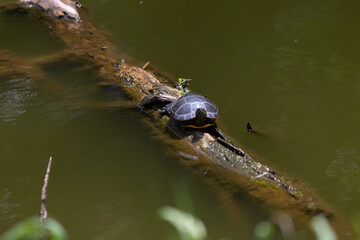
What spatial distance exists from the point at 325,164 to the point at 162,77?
2439 millimetres

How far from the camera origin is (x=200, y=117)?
3.69m

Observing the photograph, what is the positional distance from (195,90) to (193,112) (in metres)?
1.27

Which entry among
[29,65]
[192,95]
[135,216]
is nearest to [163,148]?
[192,95]

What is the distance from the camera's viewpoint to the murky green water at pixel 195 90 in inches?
121

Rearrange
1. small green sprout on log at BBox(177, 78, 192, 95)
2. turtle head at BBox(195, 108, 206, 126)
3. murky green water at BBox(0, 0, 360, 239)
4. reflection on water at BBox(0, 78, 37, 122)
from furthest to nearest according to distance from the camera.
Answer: small green sprout on log at BBox(177, 78, 192, 95) < reflection on water at BBox(0, 78, 37, 122) < turtle head at BBox(195, 108, 206, 126) < murky green water at BBox(0, 0, 360, 239)

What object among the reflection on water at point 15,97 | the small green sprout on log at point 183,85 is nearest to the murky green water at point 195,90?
the reflection on water at point 15,97

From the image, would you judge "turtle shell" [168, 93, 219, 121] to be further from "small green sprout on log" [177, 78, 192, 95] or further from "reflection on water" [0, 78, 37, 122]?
"reflection on water" [0, 78, 37, 122]

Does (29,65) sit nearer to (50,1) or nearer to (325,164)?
(50,1)

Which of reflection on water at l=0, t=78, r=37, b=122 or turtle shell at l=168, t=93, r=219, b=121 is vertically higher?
turtle shell at l=168, t=93, r=219, b=121

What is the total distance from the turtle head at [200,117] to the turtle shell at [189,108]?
0.04 metres

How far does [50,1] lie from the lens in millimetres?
6988

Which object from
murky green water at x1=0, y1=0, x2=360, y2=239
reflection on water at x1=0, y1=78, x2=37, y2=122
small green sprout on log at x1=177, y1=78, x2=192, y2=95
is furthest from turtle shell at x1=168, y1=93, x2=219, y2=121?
reflection on water at x1=0, y1=78, x2=37, y2=122

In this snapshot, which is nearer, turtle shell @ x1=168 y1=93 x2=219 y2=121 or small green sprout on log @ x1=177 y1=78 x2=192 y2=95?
turtle shell @ x1=168 y1=93 x2=219 y2=121

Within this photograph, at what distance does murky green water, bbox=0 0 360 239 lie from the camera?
3.07 meters
